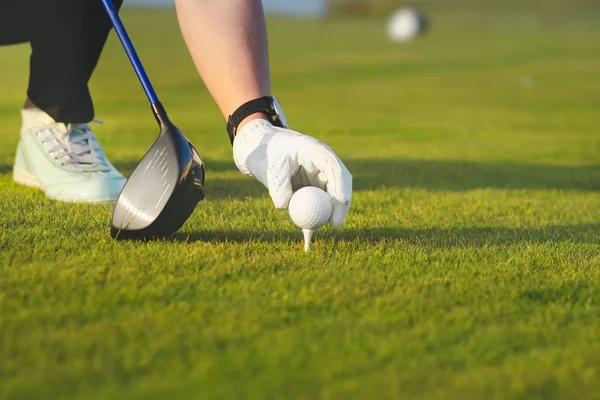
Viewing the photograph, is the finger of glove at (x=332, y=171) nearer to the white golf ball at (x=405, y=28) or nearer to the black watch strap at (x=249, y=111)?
the black watch strap at (x=249, y=111)

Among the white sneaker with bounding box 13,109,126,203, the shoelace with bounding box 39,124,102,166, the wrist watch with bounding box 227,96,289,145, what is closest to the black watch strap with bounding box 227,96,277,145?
the wrist watch with bounding box 227,96,289,145

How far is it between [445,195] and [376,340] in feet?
8.70

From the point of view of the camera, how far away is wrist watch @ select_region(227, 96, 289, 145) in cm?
280

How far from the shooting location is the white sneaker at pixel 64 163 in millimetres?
3611

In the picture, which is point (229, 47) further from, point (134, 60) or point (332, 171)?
point (332, 171)

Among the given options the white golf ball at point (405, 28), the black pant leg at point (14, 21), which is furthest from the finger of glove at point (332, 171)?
the white golf ball at point (405, 28)

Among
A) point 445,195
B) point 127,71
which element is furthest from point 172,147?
point 127,71

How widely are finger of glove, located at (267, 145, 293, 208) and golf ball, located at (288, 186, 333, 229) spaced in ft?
0.15

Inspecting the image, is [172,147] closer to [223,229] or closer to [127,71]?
[223,229]

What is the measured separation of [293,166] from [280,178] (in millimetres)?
57

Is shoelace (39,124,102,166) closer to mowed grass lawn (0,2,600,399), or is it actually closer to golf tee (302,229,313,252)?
mowed grass lawn (0,2,600,399)

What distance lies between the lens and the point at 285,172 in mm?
2576

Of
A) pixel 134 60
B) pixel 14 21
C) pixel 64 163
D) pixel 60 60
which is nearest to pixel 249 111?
pixel 134 60

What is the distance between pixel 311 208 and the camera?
247cm
